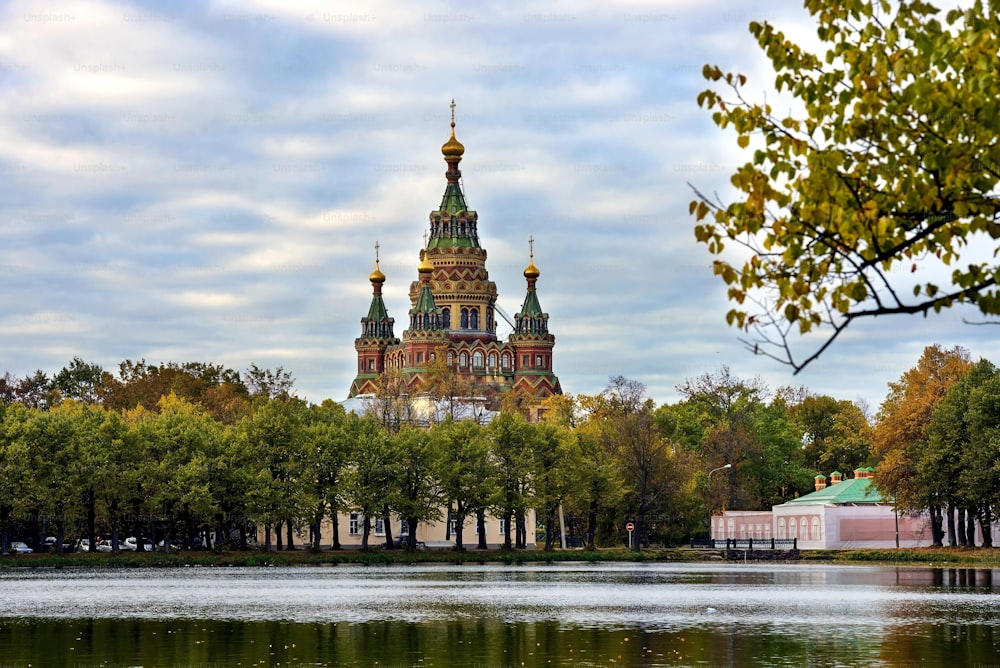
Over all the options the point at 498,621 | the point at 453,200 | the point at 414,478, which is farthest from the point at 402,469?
the point at 453,200

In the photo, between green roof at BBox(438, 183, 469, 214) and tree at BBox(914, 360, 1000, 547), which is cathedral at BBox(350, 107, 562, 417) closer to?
green roof at BBox(438, 183, 469, 214)

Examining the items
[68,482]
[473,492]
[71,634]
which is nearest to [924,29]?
[71,634]

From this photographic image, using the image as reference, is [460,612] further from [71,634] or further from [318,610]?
[71,634]

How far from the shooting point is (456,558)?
316ft

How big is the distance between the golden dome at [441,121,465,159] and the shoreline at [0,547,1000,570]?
325 feet

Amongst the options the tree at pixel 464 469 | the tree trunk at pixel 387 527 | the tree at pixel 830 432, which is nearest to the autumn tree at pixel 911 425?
the tree at pixel 464 469

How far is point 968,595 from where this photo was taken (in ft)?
172

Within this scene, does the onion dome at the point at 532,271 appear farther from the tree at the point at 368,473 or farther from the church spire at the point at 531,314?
the tree at the point at 368,473

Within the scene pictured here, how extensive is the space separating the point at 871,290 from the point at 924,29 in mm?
2501

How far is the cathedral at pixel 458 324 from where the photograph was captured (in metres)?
190

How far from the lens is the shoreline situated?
273 feet

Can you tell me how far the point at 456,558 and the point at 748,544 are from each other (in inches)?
1124

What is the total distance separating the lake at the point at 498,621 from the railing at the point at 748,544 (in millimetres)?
43263

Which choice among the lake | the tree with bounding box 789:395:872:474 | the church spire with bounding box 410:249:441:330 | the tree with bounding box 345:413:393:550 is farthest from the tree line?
the church spire with bounding box 410:249:441:330
